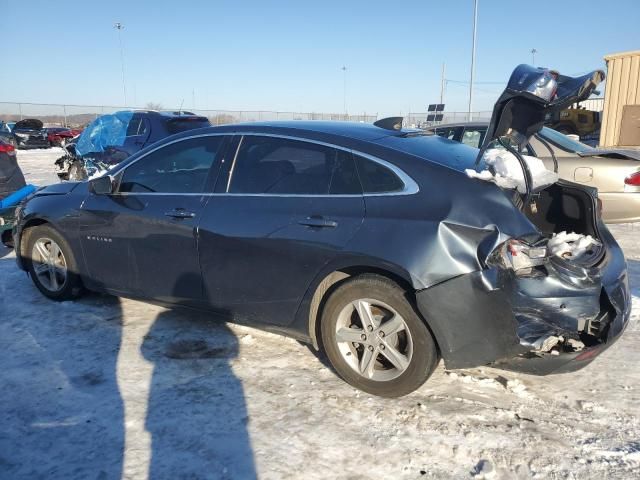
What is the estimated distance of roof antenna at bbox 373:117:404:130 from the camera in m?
3.93

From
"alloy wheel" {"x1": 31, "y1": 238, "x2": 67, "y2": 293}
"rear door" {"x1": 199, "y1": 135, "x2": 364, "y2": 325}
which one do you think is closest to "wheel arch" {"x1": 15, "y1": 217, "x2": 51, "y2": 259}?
"alloy wheel" {"x1": 31, "y1": 238, "x2": 67, "y2": 293}

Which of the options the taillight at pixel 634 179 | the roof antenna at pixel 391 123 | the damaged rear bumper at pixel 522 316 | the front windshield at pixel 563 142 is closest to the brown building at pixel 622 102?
the front windshield at pixel 563 142

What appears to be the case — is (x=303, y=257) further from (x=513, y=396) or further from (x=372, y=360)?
(x=513, y=396)

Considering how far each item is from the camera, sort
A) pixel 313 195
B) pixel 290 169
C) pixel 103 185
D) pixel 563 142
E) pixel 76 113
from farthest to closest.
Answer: pixel 76 113 < pixel 563 142 < pixel 103 185 < pixel 290 169 < pixel 313 195

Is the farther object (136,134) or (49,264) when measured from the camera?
(136,134)

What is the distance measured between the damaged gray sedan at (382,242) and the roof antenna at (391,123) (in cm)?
2

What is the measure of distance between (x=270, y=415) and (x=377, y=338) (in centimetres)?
77

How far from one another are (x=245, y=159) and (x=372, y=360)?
1.66 meters

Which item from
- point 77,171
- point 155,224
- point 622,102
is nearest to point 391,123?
point 155,224

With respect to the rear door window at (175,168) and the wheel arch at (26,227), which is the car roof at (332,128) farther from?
the wheel arch at (26,227)

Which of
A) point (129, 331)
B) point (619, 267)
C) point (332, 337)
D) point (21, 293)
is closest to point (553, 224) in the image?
point (619, 267)

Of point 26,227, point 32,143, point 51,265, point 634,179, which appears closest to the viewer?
point 51,265

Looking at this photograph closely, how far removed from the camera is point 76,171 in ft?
45.6

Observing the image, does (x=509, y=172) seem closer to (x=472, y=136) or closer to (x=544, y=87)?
(x=544, y=87)
